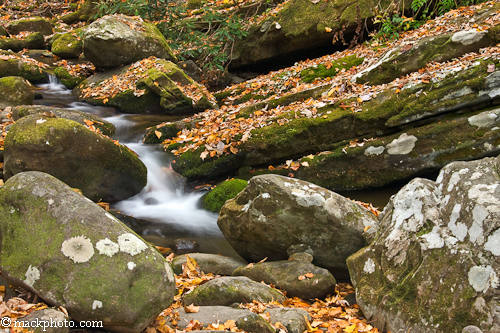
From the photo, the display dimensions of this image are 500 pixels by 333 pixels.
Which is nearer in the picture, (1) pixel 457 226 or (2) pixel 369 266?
(1) pixel 457 226

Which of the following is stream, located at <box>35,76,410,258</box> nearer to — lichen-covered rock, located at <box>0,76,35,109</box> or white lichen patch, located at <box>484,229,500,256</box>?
lichen-covered rock, located at <box>0,76,35,109</box>

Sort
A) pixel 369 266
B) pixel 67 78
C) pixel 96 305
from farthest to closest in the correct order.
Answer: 1. pixel 67 78
2. pixel 369 266
3. pixel 96 305

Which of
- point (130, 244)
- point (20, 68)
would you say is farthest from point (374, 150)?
point (20, 68)

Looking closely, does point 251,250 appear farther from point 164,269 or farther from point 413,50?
point 413,50

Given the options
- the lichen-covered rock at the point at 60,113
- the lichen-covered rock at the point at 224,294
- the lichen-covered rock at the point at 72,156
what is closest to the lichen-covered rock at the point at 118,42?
the lichen-covered rock at the point at 60,113

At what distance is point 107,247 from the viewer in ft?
8.74

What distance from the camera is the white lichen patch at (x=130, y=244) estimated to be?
106 inches

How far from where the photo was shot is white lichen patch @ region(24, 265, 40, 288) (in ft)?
8.47

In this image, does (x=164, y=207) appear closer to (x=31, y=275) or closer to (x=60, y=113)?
(x=60, y=113)

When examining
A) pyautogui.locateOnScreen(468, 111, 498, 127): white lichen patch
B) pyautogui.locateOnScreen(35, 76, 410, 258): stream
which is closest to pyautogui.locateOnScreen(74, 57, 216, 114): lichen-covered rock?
pyautogui.locateOnScreen(35, 76, 410, 258): stream

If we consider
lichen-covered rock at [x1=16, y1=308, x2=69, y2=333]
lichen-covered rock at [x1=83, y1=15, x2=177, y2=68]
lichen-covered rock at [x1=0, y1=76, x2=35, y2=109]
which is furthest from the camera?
lichen-covered rock at [x1=83, y1=15, x2=177, y2=68]

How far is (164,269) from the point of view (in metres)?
2.81

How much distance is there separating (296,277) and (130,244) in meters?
2.06

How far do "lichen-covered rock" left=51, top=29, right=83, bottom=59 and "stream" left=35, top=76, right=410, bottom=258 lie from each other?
689 centimetres
